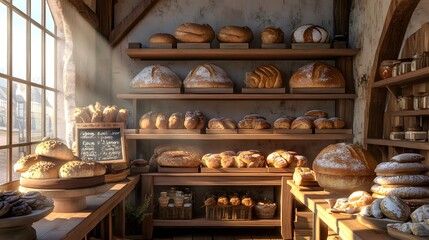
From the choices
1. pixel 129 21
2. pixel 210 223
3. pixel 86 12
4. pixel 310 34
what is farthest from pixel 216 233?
pixel 86 12

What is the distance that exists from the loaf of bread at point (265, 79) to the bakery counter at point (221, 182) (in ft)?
2.67

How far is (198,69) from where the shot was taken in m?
4.14

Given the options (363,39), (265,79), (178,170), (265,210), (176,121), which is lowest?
(265,210)

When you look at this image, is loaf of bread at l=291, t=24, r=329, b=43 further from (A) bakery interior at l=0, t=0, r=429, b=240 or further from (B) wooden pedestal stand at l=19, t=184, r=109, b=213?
(B) wooden pedestal stand at l=19, t=184, r=109, b=213

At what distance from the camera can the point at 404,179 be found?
7.04 ft

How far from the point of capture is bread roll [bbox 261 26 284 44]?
408 centimetres

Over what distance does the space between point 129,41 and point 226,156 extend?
153 centimetres

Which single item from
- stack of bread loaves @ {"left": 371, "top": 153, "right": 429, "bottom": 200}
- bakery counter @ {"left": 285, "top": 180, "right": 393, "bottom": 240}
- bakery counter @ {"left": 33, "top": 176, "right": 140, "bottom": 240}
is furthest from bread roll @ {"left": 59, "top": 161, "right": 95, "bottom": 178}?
stack of bread loaves @ {"left": 371, "top": 153, "right": 429, "bottom": 200}

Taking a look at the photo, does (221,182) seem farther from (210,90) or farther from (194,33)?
(194,33)

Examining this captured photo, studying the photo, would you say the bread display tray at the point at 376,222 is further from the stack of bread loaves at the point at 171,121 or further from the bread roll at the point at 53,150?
the stack of bread loaves at the point at 171,121

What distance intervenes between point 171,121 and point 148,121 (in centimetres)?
21

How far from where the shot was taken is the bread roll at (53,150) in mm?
2322

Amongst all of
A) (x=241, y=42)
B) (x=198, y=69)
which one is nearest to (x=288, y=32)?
(x=241, y=42)

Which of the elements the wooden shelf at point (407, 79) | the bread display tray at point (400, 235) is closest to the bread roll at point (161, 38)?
the wooden shelf at point (407, 79)
